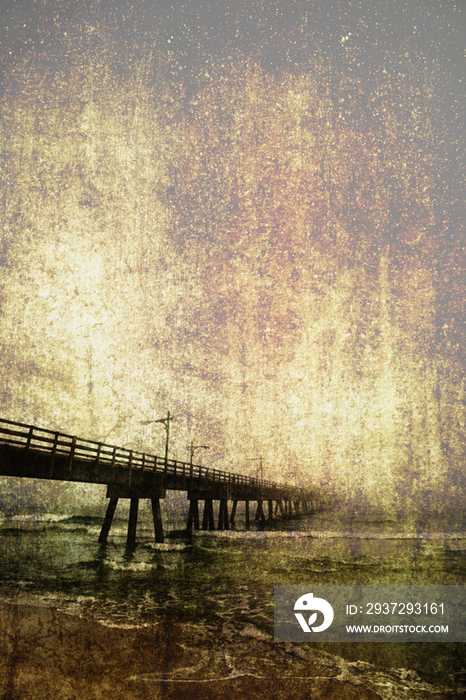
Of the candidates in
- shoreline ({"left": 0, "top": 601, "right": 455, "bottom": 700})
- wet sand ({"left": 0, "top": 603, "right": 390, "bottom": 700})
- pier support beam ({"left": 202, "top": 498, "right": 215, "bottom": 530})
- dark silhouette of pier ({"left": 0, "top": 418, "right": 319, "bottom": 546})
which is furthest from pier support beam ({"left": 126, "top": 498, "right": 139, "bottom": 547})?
wet sand ({"left": 0, "top": 603, "right": 390, "bottom": 700})

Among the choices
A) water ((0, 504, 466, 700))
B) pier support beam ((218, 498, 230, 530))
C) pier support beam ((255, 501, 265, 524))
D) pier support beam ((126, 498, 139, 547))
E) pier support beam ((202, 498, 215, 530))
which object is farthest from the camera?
pier support beam ((255, 501, 265, 524))

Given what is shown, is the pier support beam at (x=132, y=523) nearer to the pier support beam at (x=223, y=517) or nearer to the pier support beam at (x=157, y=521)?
the pier support beam at (x=157, y=521)

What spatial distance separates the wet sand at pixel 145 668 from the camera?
17.8 ft

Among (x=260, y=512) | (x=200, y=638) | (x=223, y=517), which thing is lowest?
(x=260, y=512)

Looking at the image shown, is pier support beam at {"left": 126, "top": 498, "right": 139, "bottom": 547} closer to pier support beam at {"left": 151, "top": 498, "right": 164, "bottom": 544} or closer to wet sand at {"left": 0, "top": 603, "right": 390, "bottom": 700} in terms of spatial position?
pier support beam at {"left": 151, "top": 498, "right": 164, "bottom": 544}

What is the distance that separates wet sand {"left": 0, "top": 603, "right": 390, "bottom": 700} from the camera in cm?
543

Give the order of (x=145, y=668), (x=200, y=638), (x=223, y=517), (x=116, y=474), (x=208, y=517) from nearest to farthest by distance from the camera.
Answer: (x=145, y=668)
(x=200, y=638)
(x=116, y=474)
(x=208, y=517)
(x=223, y=517)

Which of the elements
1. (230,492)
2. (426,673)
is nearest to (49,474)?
(426,673)

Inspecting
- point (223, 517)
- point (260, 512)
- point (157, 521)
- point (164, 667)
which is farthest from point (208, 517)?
point (164, 667)

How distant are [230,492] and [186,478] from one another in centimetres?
1014

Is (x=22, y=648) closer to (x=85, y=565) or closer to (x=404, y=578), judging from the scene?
(x=85, y=565)

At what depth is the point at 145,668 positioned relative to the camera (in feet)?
20.1

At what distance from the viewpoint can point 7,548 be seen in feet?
75.2

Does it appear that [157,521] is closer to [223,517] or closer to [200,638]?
[223,517]
